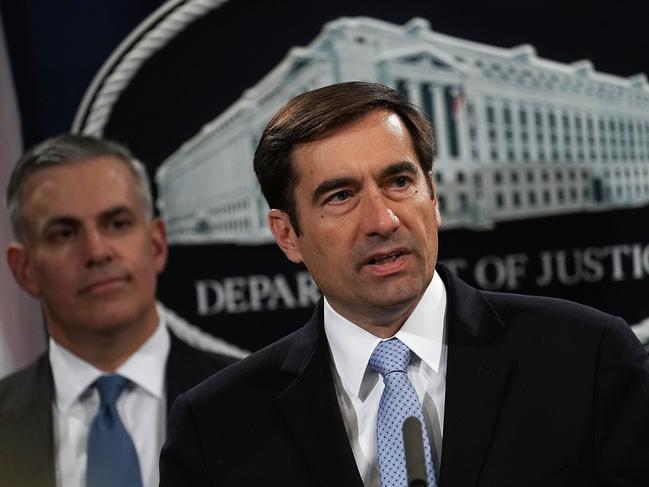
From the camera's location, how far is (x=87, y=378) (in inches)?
76.8

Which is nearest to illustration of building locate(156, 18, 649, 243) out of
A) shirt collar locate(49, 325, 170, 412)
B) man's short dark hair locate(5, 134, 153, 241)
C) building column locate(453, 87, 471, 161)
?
building column locate(453, 87, 471, 161)

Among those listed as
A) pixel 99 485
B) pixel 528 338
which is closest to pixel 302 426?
pixel 528 338

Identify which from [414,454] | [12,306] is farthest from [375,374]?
[12,306]

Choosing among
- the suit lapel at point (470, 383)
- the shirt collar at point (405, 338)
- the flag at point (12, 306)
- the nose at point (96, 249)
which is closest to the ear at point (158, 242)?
the nose at point (96, 249)

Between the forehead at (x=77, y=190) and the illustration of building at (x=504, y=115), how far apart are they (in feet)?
1.53

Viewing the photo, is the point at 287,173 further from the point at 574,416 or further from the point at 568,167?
the point at 568,167

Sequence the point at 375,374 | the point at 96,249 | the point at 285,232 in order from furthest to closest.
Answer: the point at 96,249 < the point at 285,232 < the point at 375,374

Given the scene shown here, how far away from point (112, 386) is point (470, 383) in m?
0.94

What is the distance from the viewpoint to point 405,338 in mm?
1312

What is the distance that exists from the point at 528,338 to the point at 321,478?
35 cm

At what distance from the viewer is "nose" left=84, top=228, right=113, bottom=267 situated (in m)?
1.87

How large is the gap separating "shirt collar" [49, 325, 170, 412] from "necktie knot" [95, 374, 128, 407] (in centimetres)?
1

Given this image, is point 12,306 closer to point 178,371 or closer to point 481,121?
point 178,371

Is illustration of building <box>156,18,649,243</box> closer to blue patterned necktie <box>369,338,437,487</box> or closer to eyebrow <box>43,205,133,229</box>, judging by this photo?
eyebrow <box>43,205,133,229</box>
